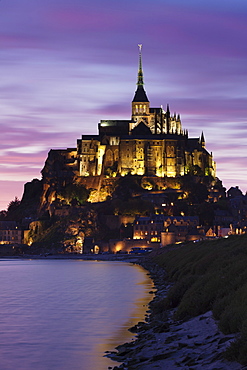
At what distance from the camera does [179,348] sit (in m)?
16.6

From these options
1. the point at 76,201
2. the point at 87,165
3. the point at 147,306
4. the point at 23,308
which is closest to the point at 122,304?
the point at 147,306

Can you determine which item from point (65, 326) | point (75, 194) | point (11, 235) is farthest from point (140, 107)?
point (65, 326)

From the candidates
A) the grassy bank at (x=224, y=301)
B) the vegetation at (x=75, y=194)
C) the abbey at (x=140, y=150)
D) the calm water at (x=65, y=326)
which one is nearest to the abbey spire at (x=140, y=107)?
the abbey at (x=140, y=150)

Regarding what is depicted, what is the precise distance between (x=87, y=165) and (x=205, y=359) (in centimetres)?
15289

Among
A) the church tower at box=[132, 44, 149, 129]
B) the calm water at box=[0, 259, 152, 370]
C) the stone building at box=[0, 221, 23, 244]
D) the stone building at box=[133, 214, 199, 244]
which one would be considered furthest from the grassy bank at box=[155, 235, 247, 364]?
the church tower at box=[132, 44, 149, 129]

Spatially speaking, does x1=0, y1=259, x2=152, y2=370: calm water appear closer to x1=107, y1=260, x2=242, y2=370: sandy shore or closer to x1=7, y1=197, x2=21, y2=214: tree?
x1=107, y1=260, x2=242, y2=370: sandy shore

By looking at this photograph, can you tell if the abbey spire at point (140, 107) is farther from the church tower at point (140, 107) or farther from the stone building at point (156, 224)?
the stone building at point (156, 224)

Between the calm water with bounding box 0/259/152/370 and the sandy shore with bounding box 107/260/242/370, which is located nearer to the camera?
Result: the sandy shore with bounding box 107/260/242/370

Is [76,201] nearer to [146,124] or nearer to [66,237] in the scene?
[66,237]

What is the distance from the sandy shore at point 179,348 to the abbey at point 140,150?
5555 inches

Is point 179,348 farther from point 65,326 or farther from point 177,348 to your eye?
point 65,326

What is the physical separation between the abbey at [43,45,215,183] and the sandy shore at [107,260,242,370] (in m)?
141

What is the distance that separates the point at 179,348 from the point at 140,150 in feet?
484

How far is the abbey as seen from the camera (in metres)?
163
